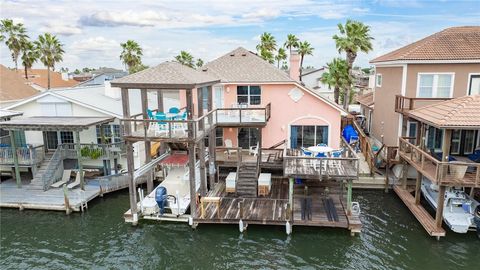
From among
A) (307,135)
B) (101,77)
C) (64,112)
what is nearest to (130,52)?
(101,77)

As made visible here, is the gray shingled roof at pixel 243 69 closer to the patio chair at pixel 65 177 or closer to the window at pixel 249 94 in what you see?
the window at pixel 249 94

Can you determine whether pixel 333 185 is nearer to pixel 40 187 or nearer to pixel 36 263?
pixel 36 263

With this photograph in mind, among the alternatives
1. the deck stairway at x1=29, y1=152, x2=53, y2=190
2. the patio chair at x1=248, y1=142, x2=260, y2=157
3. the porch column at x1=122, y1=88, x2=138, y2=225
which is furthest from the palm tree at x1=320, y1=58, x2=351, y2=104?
the deck stairway at x1=29, y1=152, x2=53, y2=190

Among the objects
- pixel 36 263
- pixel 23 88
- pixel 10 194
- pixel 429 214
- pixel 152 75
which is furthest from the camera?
pixel 23 88

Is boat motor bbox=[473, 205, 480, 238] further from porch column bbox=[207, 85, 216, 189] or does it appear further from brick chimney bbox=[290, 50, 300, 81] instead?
porch column bbox=[207, 85, 216, 189]

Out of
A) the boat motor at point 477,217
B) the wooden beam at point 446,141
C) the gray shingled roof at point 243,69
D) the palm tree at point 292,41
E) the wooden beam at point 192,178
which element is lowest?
the boat motor at point 477,217

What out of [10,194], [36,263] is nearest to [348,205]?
[36,263]

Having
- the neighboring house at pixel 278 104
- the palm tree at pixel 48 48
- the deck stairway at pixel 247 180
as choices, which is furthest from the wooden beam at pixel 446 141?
the palm tree at pixel 48 48
